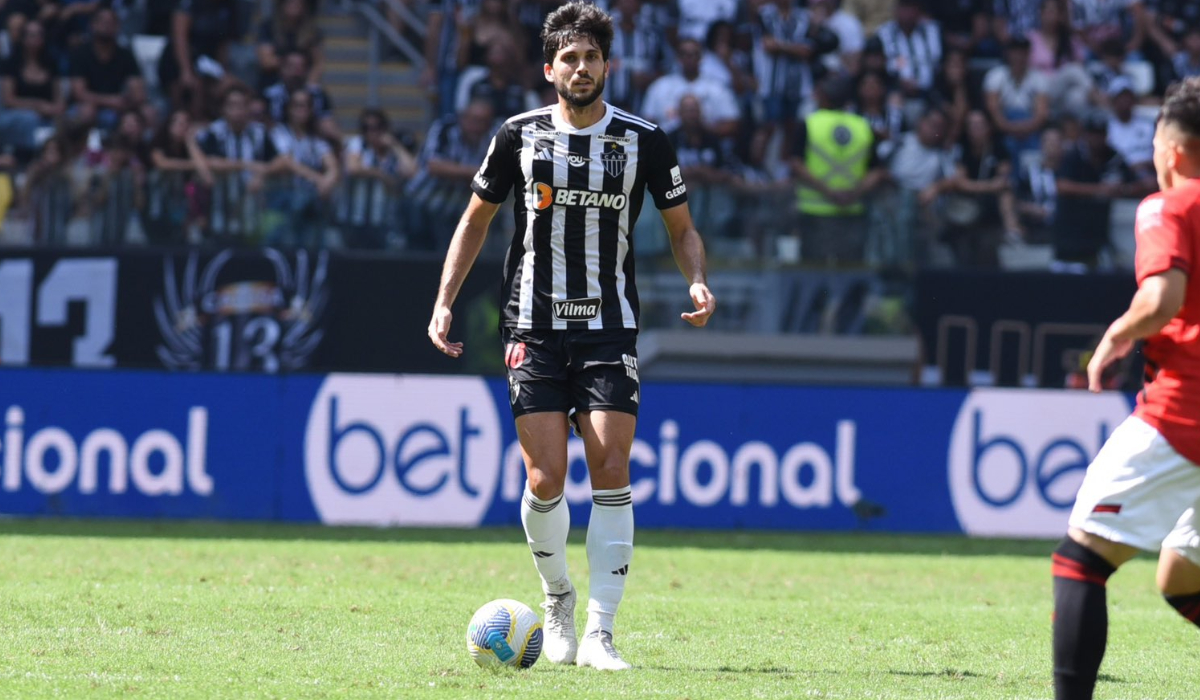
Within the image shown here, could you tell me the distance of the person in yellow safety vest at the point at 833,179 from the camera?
49.1ft

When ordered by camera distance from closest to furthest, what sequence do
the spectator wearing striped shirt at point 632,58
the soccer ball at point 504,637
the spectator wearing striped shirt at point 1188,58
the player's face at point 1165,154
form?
1. the player's face at point 1165,154
2. the soccer ball at point 504,637
3. the spectator wearing striped shirt at point 632,58
4. the spectator wearing striped shirt at point 1188,58

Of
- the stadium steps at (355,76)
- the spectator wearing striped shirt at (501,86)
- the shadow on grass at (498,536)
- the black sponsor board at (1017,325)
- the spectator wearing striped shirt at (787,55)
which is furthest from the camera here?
the stadium steps at (355,76)

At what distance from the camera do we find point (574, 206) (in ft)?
21.3

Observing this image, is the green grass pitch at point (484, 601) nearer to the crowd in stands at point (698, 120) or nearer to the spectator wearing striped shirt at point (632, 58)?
the crowd in stands at point (698, 120)

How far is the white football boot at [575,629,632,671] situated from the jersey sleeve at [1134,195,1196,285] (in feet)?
8.31

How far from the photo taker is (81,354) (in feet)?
49.1

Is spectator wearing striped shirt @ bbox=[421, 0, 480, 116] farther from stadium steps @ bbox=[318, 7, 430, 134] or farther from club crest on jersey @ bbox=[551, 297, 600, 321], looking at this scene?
club crest on jersey @ bbox=[551, 297, 600, 321]

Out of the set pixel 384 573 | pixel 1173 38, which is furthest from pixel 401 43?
pixel 384 573

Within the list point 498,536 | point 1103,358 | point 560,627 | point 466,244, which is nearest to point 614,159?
point 466,244

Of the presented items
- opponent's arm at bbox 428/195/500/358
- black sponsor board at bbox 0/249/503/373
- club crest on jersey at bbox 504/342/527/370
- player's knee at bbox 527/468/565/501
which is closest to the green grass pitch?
player's knee at bbox 527/468/565/501

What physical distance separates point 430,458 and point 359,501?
2.08 ft

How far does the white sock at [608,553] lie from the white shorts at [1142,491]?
209cm

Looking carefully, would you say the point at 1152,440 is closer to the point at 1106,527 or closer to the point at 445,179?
the point at 1106,527

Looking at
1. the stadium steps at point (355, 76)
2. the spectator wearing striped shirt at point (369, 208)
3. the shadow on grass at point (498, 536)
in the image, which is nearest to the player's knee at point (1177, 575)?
the shadow on grass at point (498, 536)
